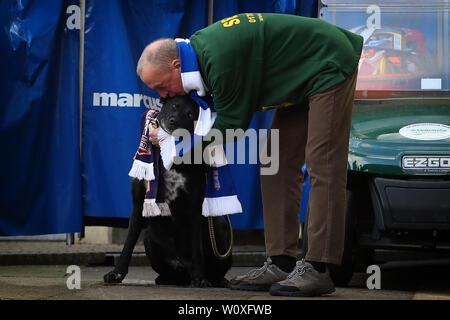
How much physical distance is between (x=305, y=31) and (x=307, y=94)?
0.32m

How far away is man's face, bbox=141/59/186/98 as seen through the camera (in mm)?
4289

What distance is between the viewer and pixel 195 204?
4883 millimetres

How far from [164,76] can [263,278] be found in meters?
1.23

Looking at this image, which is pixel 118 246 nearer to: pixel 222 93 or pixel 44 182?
pixel 44 182

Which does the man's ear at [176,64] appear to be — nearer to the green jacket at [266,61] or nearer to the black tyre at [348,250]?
the green jacket at [266,61]

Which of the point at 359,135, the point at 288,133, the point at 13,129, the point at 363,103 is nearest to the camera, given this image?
the point at 288,133

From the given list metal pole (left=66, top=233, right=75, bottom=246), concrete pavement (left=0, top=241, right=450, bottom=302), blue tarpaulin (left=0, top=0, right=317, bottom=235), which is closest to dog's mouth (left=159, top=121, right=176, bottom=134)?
concrete pavement (left=0, top=241, right=450, bottom=302)

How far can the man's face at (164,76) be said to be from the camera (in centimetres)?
429

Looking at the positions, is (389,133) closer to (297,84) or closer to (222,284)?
(297,84)

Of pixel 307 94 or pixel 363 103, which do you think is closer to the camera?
pixel 307 94

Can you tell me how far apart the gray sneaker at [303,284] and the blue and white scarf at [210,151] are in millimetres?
794

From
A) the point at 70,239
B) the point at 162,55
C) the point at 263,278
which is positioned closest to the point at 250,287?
the point at 263,278

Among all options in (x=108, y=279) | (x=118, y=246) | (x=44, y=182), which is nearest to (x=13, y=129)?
(x=44, y=182)

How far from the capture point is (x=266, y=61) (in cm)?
430
